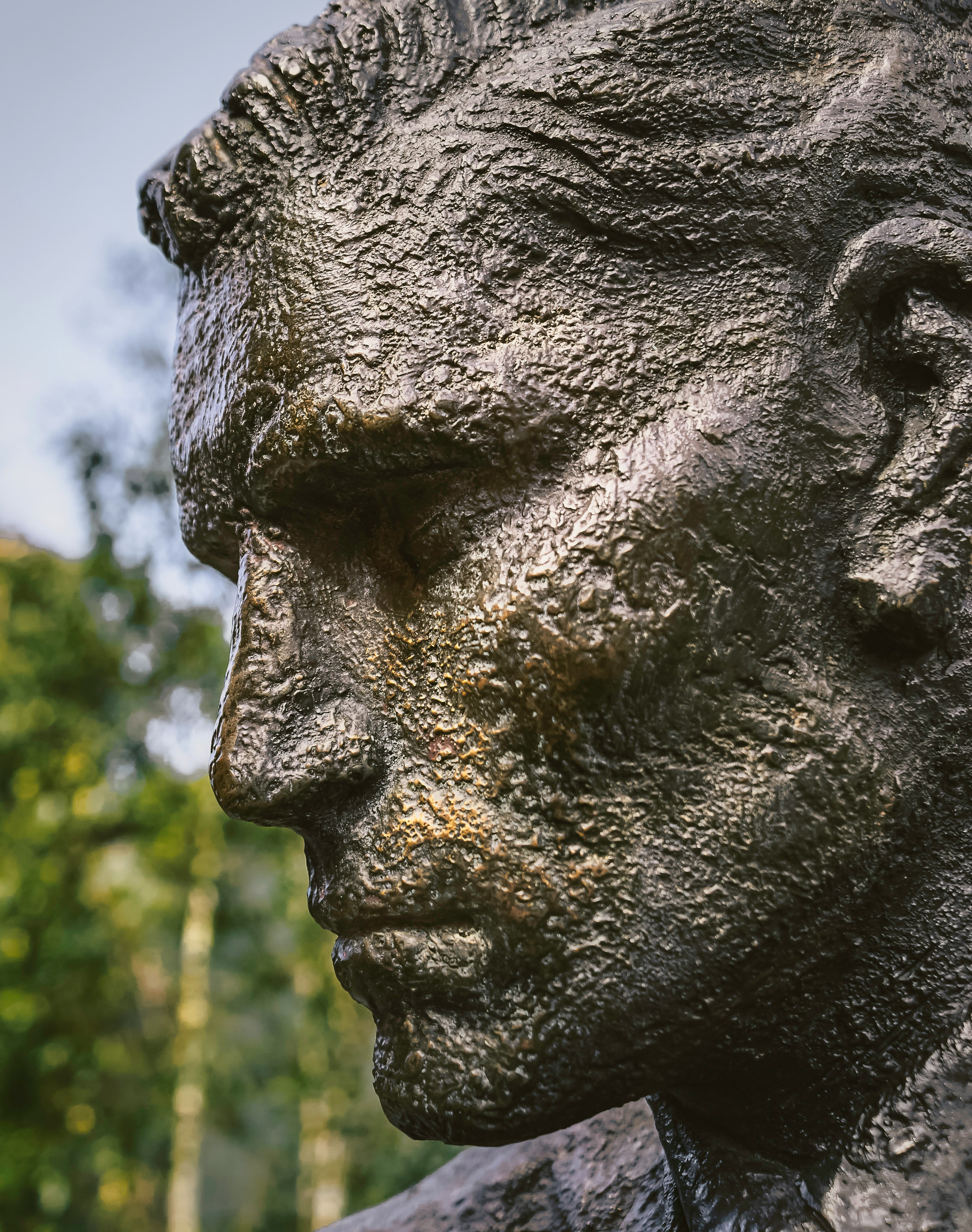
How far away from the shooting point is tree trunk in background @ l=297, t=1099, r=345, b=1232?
7.93 m

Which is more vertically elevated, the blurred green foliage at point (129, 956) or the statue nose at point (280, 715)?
the statue nose at point (280, 715)

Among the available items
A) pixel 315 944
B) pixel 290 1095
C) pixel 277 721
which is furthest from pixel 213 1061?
pixel 277 721

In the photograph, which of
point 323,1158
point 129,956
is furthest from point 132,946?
point 323,1158

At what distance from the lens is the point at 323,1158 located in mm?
8031

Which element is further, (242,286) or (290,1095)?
(290,1095)

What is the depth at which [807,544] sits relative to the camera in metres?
1.09

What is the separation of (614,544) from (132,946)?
30.5 ft

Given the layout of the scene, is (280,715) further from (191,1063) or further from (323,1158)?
(323,1158)

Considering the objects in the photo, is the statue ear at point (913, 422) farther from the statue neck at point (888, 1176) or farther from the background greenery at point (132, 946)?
the background greenery at point (132, 946)

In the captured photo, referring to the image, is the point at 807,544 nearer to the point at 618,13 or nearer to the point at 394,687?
the point at 394,687

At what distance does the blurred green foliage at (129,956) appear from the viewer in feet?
21.4

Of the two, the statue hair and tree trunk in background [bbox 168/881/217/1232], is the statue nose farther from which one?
tree trunk in background [bbox 168/881/217/1232]

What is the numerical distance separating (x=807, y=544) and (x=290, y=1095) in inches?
340

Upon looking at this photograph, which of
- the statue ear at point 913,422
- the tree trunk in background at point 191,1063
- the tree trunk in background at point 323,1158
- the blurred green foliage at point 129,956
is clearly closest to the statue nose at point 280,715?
the statue ear at point 913,422
